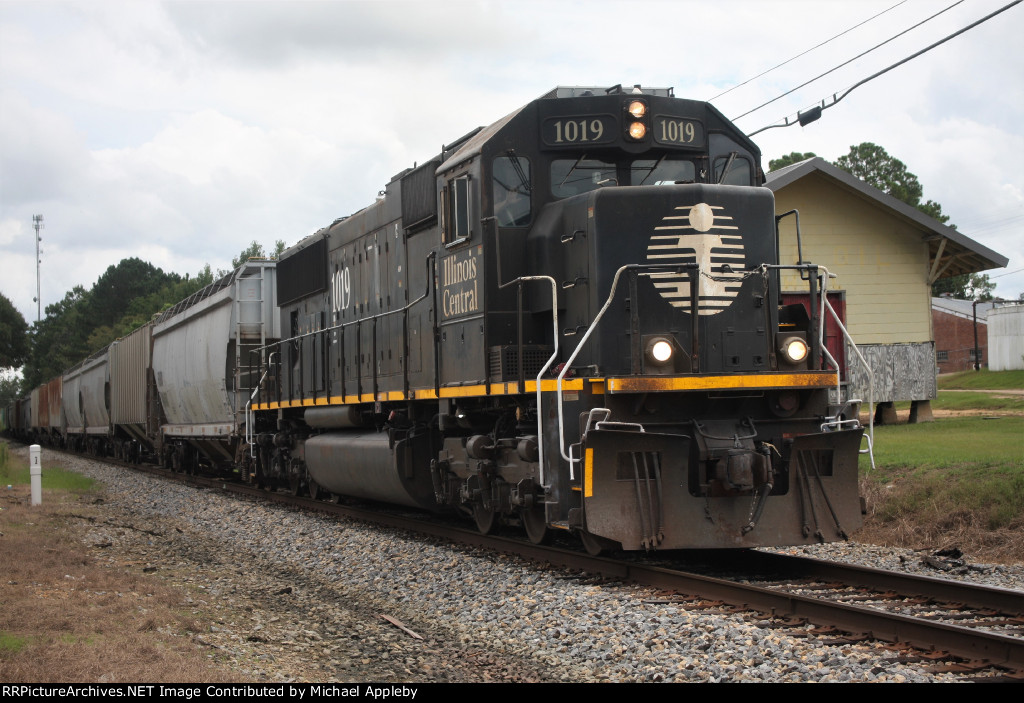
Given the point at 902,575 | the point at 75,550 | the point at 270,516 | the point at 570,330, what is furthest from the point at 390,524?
the point at 902,575

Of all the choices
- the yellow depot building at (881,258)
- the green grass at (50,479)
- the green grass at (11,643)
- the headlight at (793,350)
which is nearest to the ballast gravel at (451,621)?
the green grass at (11,643)

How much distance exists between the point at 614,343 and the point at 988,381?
3595 centimetres

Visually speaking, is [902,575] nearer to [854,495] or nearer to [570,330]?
[854,495]

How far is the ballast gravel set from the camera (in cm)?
548

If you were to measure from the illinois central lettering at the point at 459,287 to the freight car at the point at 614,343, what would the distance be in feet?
0.09

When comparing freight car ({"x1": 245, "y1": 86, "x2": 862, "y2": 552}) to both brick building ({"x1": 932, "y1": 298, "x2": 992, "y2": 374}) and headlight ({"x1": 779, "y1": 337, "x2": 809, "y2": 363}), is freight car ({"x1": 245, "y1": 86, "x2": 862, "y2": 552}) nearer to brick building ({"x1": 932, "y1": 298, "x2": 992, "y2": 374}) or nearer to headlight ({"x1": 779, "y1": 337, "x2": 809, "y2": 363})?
headlight ({"x1": 779, "y1": 337, "x2": 809, "y2": 363})

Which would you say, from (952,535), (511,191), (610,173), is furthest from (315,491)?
(952,535)

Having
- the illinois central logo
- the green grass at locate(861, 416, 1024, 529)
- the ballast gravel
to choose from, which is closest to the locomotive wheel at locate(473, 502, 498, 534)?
the ballast gravel

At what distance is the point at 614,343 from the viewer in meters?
8.08

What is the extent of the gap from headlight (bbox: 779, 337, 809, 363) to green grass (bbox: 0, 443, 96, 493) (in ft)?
54.2

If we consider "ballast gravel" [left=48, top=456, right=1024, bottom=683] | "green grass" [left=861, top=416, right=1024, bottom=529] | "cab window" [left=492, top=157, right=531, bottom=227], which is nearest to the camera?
"ballast gravel" [left=48, top=456, right=1024, bottom=683]

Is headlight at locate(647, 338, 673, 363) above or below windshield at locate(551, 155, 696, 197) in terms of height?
below

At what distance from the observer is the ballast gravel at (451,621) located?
5.48 metres

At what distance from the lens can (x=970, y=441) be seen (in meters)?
14.5
